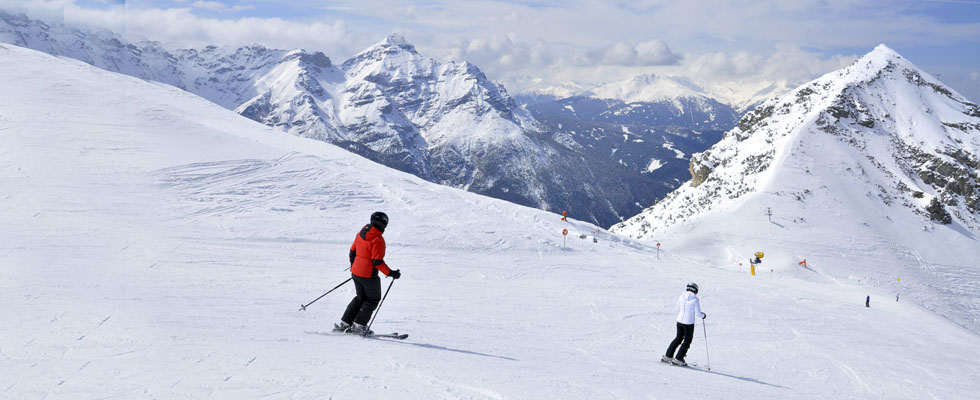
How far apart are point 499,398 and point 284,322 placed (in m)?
5.40

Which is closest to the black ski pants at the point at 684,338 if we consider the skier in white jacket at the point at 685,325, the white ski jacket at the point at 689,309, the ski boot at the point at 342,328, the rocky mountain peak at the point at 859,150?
the skier in white jacket at the point at 685,325

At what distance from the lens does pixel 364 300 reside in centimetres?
1005

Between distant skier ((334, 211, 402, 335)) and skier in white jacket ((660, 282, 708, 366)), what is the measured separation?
6.47 m

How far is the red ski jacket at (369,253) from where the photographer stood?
9.56 meters

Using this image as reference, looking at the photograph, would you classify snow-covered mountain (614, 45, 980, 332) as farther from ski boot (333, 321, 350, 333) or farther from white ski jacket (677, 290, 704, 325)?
ski boot (333, 321, 350, 333)

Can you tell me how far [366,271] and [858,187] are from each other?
9161cm

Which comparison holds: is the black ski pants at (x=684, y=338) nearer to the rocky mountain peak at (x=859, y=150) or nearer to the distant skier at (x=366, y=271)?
the distant skier at (x=366, y=271)

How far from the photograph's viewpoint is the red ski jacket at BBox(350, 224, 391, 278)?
376 inches

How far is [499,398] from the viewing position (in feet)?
25.2

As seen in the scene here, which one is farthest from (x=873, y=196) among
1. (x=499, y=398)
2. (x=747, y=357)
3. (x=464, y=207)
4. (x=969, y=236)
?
(x=499, y=398)

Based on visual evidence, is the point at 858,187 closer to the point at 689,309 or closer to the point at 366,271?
the point at 689,309

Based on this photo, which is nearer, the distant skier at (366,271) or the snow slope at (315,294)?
the snow slope at (315,294)

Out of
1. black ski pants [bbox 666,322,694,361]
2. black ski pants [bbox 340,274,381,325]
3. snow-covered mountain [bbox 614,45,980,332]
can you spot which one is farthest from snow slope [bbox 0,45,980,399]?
snow-covered mountain [bbox 614,45,980,332]

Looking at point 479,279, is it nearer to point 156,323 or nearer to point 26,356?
point 156,323
